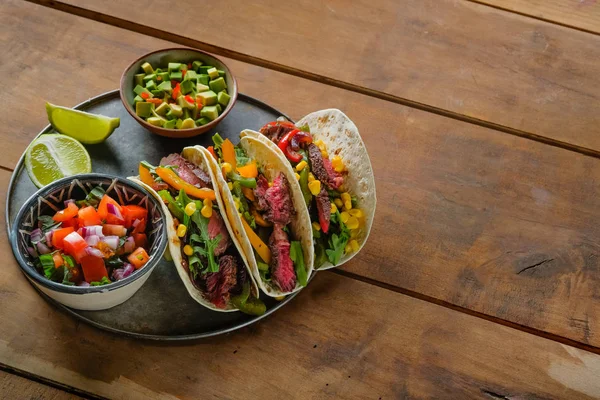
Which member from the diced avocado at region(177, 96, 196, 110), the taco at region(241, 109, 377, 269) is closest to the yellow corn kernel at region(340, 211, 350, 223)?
the taco at region(241, 109, 377, 269)

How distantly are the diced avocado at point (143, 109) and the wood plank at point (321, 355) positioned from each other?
66 centimetres

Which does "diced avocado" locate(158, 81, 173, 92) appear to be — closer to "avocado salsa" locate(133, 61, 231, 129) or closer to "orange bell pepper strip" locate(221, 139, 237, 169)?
"avocado salsa" locate(133, 61, 231, 129)

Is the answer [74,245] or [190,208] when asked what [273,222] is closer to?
[190,208]

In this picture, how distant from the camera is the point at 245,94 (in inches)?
122

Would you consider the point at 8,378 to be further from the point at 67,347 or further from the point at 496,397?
the point at 496,397

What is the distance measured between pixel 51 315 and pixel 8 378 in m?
0.26

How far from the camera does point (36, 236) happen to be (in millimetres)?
2305

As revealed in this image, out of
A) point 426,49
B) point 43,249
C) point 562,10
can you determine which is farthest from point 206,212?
point 562,10

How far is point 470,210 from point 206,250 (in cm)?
131

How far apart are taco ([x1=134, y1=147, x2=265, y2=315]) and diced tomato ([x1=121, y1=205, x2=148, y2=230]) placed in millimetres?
83

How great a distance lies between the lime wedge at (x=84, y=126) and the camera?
109 inches

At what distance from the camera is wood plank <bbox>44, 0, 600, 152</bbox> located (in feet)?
11.1

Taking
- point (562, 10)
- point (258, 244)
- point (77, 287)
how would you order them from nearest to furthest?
point (77, 287)
point (258, 244)
point (562, 10)

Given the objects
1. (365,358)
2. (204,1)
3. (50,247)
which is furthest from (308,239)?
(204,1)
